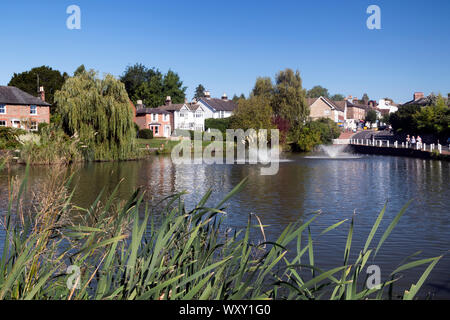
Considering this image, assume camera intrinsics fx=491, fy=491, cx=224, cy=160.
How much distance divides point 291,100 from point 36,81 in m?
44.4

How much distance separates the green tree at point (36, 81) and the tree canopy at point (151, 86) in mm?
19524

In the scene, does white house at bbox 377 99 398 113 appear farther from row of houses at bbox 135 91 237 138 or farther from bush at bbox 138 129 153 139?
bush at bbox 138 129 153 139

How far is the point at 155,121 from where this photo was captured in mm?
79375

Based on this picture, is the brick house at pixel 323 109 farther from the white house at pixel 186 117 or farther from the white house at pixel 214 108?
the white house at pixel 186 117

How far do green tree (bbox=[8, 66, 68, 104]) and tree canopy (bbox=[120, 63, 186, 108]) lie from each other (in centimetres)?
1952

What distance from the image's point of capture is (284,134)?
6134 centimetres

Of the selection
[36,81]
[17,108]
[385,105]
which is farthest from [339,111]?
[17,108]

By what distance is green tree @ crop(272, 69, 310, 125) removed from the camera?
63688 millimetres

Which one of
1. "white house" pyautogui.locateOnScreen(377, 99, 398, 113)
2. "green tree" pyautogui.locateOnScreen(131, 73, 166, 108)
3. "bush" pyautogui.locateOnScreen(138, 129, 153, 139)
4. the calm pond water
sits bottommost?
the calm pond water

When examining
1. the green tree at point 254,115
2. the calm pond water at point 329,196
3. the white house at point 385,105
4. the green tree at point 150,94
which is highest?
the white house at point 385,105

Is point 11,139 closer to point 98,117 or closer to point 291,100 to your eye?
point 98,117

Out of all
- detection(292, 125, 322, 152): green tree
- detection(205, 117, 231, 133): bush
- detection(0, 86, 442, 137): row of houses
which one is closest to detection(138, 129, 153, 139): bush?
detection(0, 86, 442, 137): row of houses

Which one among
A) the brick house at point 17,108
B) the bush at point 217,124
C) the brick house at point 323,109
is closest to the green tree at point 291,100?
the bush at point 217,124

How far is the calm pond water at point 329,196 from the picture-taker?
12297 mm
